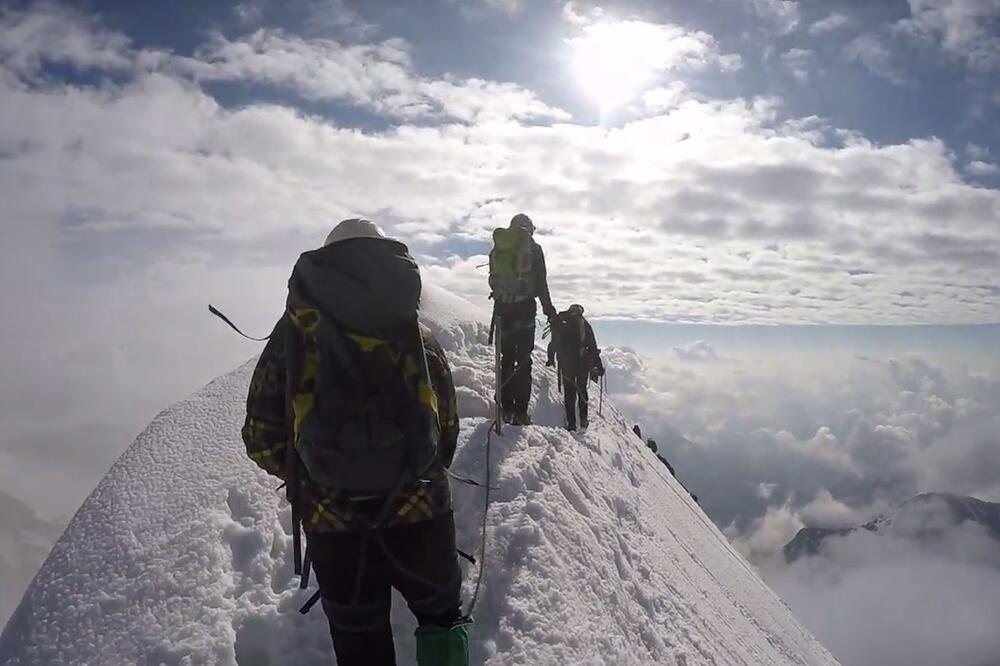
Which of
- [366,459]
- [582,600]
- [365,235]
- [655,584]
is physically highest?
[365,235]

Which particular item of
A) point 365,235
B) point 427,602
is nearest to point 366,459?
point 427,602

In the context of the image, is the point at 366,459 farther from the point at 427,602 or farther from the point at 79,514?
the point at 79,514

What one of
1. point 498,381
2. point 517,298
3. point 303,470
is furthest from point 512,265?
point 303,470

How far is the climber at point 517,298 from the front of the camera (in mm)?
9617

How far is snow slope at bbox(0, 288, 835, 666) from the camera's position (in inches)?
184

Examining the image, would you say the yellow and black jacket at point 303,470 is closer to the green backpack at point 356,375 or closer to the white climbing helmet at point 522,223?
the green backpack at point 356,375

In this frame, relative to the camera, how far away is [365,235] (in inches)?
136

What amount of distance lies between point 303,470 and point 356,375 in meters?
0.74

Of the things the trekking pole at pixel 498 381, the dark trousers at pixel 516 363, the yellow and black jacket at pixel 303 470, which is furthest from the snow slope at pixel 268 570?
the yellow and black jacket at pixel 303 470

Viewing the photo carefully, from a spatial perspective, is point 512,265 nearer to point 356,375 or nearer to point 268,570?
point 268,570

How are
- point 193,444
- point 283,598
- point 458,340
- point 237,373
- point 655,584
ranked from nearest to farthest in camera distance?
point 283,598 < point 193,444 < point 655,584 < point 237,373 < point 458,340

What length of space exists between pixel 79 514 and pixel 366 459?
443cm

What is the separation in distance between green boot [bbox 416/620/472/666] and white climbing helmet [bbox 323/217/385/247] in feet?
7.30

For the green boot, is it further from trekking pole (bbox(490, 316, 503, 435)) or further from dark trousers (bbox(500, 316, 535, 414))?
dark trousers (bbox(500, 316, 535, 414))
